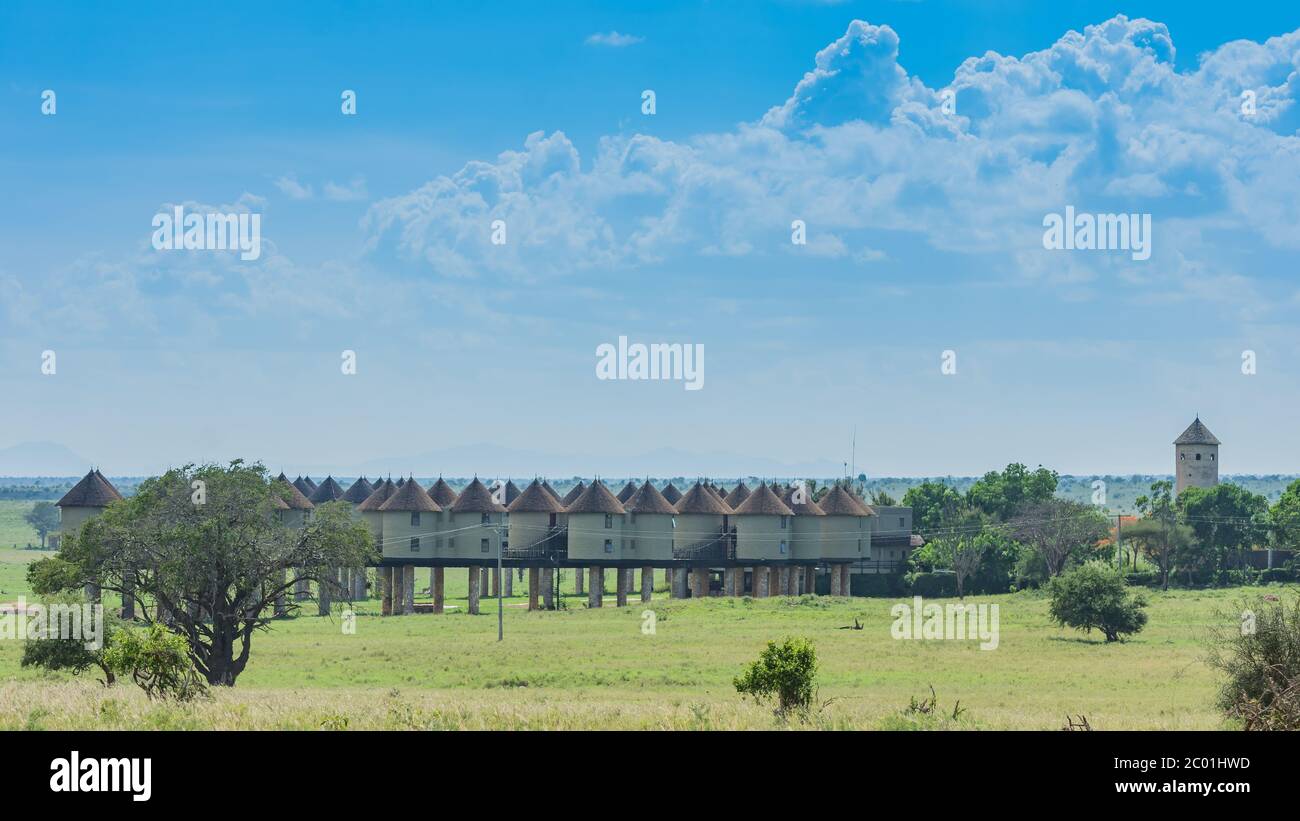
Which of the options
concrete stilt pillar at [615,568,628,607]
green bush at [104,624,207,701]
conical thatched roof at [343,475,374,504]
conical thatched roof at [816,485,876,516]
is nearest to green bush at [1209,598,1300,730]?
green bush at [104,624,207,701]

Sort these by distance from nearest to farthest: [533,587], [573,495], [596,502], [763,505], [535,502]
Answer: [596,502] → [535,502] → [533,587] → [763,505] → [573,495]

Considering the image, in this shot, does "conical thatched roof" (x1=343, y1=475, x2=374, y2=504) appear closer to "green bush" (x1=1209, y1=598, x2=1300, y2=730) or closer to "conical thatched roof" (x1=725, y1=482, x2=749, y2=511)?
"conical thatched roof" (x1=725, y1=482, x2=749, y2=511)

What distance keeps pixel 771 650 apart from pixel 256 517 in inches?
1015

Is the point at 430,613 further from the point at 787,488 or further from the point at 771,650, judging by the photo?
the point at 771,650

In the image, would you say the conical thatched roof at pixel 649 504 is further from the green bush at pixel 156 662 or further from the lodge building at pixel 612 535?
the green bush at pixel 156 662

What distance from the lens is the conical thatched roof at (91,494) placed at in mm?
82000

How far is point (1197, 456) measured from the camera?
143 meters

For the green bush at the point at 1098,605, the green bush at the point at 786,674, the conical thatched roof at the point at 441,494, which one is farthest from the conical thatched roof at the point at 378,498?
the green bush at the point at 786,674

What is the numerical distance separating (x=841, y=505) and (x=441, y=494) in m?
28.6

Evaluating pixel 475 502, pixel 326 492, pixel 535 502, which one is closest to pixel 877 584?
pixel 535 502

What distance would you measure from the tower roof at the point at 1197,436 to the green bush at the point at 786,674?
12023cm

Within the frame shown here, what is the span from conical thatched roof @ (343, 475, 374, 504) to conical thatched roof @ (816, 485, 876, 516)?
38286 mm

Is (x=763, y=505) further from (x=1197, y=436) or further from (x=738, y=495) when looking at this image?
(x=1197, y=436)
